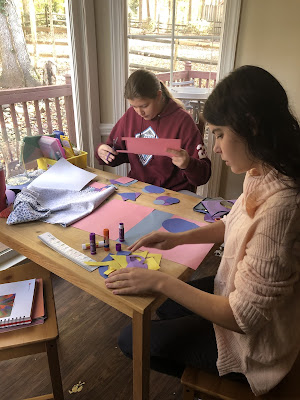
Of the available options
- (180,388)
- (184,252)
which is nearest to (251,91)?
(184,252)

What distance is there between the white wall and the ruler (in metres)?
1.59

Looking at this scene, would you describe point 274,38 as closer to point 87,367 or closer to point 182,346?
point 182,346

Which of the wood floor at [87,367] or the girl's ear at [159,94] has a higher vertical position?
the girl's ear at [159,94]

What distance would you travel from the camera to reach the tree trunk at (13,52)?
6.87 feet

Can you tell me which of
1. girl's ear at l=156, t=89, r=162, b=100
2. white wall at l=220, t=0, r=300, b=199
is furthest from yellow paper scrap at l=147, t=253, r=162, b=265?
white wall at l=220, t=0, r=300, b=199

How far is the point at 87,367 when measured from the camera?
150cm

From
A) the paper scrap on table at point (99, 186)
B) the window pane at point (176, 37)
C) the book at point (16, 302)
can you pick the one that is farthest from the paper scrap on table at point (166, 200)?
the window pane at point (176, 37)

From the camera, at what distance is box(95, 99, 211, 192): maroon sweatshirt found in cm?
166

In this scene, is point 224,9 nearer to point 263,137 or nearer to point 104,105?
point 104,105

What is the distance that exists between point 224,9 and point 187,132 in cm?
104

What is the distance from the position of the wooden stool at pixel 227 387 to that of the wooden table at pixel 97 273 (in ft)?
0.42

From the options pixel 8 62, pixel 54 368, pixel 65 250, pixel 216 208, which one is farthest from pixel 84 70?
pixel 54 368

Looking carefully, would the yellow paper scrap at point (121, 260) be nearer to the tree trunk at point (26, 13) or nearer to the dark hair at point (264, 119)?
the dark hair at point (264, 119)

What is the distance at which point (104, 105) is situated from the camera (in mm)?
2314
